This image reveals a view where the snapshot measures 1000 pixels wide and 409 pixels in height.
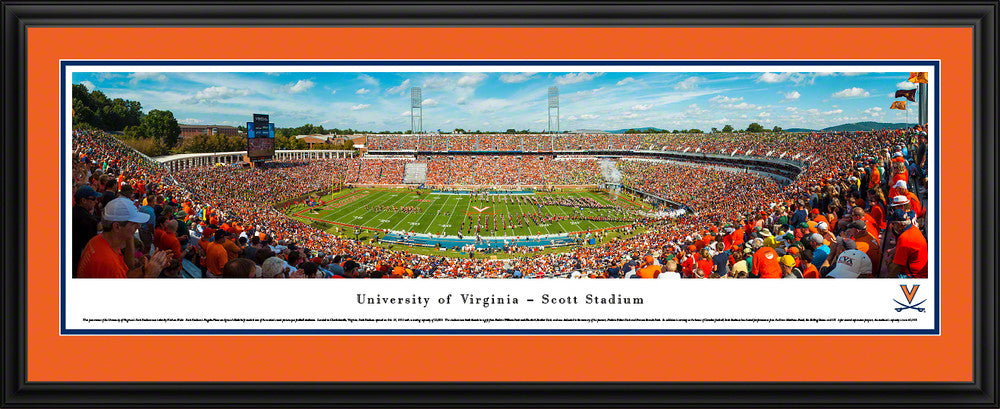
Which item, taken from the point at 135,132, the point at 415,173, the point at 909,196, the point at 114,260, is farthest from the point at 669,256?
the point at 415,173

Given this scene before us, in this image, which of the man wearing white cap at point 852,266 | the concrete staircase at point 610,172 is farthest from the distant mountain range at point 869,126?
the concrete staircase at point 610,172

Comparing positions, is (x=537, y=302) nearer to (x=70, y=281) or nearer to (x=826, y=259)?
(x=826, y=259)

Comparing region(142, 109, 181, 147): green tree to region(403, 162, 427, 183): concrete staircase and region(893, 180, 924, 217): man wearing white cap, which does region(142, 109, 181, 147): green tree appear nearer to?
region(893, 180, 924, 217): man wearing white cap

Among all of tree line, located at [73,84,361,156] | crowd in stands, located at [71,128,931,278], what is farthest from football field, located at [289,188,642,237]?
crowd in stands, located at [71,128,931,278]
